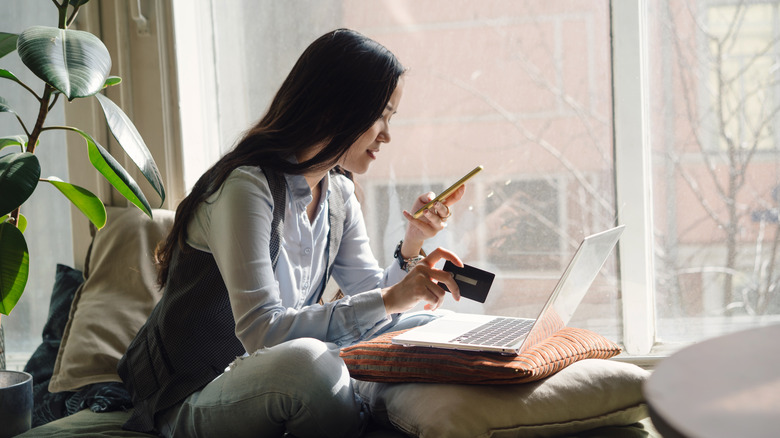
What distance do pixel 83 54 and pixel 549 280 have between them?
1.23m

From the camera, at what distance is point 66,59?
117 cm

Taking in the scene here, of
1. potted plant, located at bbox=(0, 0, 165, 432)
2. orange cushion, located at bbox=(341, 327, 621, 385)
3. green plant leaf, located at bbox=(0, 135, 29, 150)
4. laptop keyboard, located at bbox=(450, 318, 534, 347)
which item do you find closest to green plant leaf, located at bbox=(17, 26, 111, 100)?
potted plant, located at bbox=(0, 0, 165, 432)

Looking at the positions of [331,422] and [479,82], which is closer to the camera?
[331,422]

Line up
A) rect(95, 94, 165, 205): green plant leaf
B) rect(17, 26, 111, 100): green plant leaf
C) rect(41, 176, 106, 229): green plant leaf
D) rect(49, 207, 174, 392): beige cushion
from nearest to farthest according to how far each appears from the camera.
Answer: rect(17, 26, 111, 100): green plant leaf → rect(95, 94, 165, 205): green plant leaf → rect(41, 176, 106, 229): green plant leaf → rect(49, 207, 174, 392): beige cushion

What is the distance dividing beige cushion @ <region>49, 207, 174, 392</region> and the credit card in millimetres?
776

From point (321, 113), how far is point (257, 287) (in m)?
0.37

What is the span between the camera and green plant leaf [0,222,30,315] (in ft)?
4.33

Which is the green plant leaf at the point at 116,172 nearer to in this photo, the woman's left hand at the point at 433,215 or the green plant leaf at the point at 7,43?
the green plant leaf at the point at 7,43

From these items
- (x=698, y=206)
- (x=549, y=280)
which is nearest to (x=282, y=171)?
(x=549, y=280)

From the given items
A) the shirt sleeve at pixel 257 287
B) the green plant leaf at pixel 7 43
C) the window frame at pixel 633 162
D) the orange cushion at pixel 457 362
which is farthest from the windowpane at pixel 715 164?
the green plant leaf at pixel 7 43

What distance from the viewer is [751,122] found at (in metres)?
1.77

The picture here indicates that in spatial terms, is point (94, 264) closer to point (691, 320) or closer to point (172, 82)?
point (172, 82)

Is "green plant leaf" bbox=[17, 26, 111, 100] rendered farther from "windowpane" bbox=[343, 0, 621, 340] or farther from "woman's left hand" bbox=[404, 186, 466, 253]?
"windowpane" bbox=[343, 0, 621, 340]

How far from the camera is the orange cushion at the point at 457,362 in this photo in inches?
46.8
